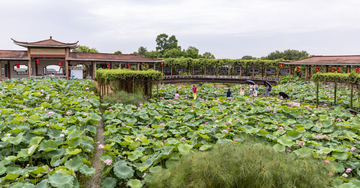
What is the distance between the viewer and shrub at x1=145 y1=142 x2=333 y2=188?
8.62ft

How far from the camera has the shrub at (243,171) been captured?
2627 mm

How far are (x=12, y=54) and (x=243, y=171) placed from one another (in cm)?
2096

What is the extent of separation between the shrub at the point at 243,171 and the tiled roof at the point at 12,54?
19.0 meters

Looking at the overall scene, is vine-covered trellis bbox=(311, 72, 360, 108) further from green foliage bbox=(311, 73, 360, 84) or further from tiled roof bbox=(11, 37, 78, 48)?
tiled roof bbox=(11, 37, 78, 48)

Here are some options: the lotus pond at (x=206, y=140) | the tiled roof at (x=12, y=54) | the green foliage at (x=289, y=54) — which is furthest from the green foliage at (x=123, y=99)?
the green foliage at (x=289, y=54)

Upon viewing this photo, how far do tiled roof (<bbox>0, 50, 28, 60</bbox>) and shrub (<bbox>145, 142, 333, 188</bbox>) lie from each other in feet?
62.2

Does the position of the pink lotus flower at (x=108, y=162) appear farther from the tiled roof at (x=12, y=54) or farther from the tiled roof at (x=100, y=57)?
the tiled roof at (x=12, y=54)

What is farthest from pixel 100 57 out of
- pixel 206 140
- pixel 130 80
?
pixel 206 140

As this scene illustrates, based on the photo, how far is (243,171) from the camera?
8.77 ft

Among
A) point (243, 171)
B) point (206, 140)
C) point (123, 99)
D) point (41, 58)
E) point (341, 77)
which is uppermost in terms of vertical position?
point (41, 58)

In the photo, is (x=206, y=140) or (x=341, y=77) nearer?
(x=206, y=140)

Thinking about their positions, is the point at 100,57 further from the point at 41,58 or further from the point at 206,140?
the point at 206,140

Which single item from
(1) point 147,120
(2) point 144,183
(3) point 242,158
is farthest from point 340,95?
(2) point 144,183

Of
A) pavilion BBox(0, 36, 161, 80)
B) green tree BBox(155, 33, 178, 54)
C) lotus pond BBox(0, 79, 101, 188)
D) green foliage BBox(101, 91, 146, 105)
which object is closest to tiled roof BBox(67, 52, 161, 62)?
pavilion BBox(0, 36, 161, 80)
